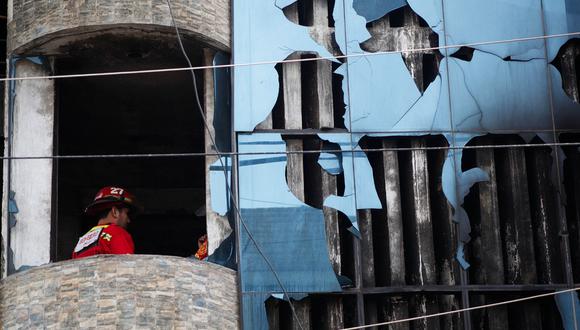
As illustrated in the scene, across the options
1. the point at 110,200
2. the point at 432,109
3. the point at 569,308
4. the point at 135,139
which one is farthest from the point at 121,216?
the point at 569,308

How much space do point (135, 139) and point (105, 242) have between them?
597 centimetres

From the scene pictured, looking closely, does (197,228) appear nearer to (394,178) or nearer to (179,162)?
(179,162)

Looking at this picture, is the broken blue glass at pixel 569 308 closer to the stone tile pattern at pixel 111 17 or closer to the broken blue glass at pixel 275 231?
the broken blue glass at pixel 275 231

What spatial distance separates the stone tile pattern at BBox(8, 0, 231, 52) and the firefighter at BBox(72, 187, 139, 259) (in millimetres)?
2203

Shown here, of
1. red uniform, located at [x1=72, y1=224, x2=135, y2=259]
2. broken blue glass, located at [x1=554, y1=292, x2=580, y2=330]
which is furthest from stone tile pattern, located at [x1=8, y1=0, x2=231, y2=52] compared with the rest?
broken blue glass, located at [x1=554, y1=292, x2=580, y2=330]

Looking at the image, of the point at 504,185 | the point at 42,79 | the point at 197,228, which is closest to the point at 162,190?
the point at 197,228

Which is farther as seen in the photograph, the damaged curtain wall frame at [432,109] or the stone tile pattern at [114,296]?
the damaged curtain wall frame at [432,109]

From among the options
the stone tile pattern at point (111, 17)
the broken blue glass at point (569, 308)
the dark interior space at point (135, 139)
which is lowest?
the broken blue glass at point (569, 308)

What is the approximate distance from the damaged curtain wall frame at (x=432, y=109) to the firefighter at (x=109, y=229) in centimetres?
159

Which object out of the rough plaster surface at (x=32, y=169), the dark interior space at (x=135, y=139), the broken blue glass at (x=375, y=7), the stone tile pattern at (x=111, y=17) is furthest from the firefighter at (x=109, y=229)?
the broken blue glass at (x=375, y=7)

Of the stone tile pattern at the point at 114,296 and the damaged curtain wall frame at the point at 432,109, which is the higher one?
the damaged curtain wall frame at the point at 432,109

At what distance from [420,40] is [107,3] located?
165 inches

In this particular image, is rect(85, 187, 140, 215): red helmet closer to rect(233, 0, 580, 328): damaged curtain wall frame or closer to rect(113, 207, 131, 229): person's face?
rect(113, 207, 131, 229): person's face

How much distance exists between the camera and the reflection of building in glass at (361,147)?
16.7 meters
